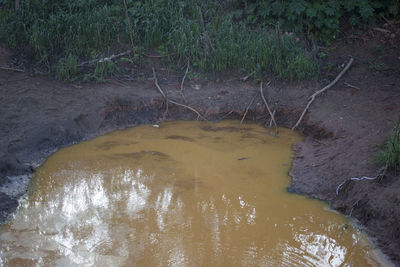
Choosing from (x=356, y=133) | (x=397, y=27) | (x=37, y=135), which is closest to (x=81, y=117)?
(x=37, y=135)

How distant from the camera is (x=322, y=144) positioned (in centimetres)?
596

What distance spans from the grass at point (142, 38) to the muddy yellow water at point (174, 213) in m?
1.93

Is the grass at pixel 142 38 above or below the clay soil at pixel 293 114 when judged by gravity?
above

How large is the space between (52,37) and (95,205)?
451 centimetres

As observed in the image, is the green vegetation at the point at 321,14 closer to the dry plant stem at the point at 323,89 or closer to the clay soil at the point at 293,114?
the clay soil at the point at 293,114

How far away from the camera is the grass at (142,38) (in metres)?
7.77

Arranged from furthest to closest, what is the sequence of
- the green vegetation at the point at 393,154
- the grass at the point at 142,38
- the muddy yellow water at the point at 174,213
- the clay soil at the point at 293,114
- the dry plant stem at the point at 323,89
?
the grass at the point at 142,38
the dry plant stem at the point at 323,89
the clay soil at the point at 293,114
the green vegetation at the point at 393,154
the muddy yellow water at the point at 174,213

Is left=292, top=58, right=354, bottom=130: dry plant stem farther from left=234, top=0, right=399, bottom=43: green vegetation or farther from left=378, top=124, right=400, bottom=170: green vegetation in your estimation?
left=378, top=124, right=400, bottom=170: green vegetation

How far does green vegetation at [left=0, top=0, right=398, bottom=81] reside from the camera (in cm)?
781

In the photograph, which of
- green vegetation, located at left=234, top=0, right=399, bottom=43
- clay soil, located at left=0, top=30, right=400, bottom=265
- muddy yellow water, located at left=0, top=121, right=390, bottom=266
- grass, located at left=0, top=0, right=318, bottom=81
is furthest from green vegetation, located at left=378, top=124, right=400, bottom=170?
green vegetation, located at left=234, top=0, right=399, bottom=43

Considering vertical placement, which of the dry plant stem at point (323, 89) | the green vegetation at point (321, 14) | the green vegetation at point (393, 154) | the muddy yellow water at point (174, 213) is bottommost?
the muddy yellow water at point (174, 213)

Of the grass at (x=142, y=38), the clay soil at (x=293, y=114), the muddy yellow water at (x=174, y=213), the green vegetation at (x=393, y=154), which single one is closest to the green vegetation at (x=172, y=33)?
the grass at (x=142, y=38)

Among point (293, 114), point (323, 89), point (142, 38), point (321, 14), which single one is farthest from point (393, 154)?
point (142, 38)

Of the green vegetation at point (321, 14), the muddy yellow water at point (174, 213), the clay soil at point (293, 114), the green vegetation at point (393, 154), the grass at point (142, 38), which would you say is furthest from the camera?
the green vegetation at point (321, 14)
